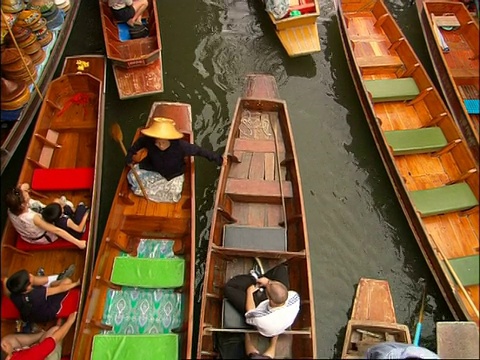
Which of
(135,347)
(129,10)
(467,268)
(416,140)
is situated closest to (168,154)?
(135,347)

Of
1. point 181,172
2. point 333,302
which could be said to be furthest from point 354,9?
point 333,302

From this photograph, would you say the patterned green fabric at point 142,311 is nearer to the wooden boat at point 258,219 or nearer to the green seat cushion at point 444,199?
the wooden boat at point 258,219

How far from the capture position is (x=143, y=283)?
17.9 ft

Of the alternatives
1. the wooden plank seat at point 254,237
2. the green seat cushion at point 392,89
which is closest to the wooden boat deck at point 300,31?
the green seat cushion at point 392,89

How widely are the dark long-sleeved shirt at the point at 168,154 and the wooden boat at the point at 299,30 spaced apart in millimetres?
3401

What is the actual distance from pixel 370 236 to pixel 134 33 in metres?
5.82

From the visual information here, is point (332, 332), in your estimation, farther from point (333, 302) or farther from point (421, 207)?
point (421, 207)

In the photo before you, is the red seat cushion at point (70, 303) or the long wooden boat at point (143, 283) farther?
the red seat cushion at point (70, 303)

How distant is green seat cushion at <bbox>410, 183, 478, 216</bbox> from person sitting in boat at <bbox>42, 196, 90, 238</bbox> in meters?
4.87

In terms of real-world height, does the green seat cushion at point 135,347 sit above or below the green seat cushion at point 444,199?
below

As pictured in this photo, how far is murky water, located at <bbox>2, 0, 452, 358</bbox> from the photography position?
6.50 m

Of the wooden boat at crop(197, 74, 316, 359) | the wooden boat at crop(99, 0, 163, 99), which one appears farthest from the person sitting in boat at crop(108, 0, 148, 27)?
the wooden boat at crop(197, 74, 316, 359)

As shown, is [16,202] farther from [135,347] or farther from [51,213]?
[135,347]

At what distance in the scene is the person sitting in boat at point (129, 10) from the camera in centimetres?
796
